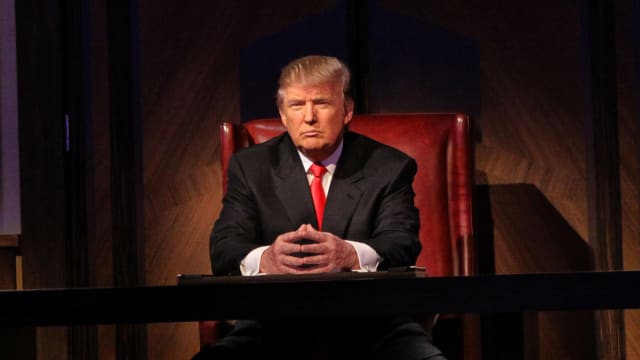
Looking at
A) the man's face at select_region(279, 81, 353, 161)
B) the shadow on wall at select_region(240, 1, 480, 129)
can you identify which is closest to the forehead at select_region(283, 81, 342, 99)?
the man's face at select_region(279, 81, 353, 161)

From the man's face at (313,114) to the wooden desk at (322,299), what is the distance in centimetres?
135

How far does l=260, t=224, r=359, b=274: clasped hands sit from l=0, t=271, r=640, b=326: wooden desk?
1.00m

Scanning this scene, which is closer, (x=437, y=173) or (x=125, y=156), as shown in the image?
(x=437, y=173)

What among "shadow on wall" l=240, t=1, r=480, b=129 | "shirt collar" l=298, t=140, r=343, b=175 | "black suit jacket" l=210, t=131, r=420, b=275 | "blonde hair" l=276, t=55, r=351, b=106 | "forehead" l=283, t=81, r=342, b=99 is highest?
"shadow on wall" l=240, t=1, r=480, b=129

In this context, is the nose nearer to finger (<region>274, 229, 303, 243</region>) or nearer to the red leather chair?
the red leather chair

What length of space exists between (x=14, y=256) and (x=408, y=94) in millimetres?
1514

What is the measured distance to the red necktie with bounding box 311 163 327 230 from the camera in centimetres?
231

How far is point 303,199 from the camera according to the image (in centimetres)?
229

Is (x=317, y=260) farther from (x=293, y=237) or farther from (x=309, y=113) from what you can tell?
(x=309, y=113)

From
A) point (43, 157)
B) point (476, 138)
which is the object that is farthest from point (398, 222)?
point (43, 157)

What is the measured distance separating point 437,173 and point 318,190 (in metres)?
0.36

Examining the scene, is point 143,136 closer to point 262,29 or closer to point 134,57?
point 134,57

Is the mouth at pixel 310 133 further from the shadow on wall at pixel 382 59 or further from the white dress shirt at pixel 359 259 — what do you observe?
the shadow on wall at pixel 382 59

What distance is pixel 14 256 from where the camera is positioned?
10.1 ft
